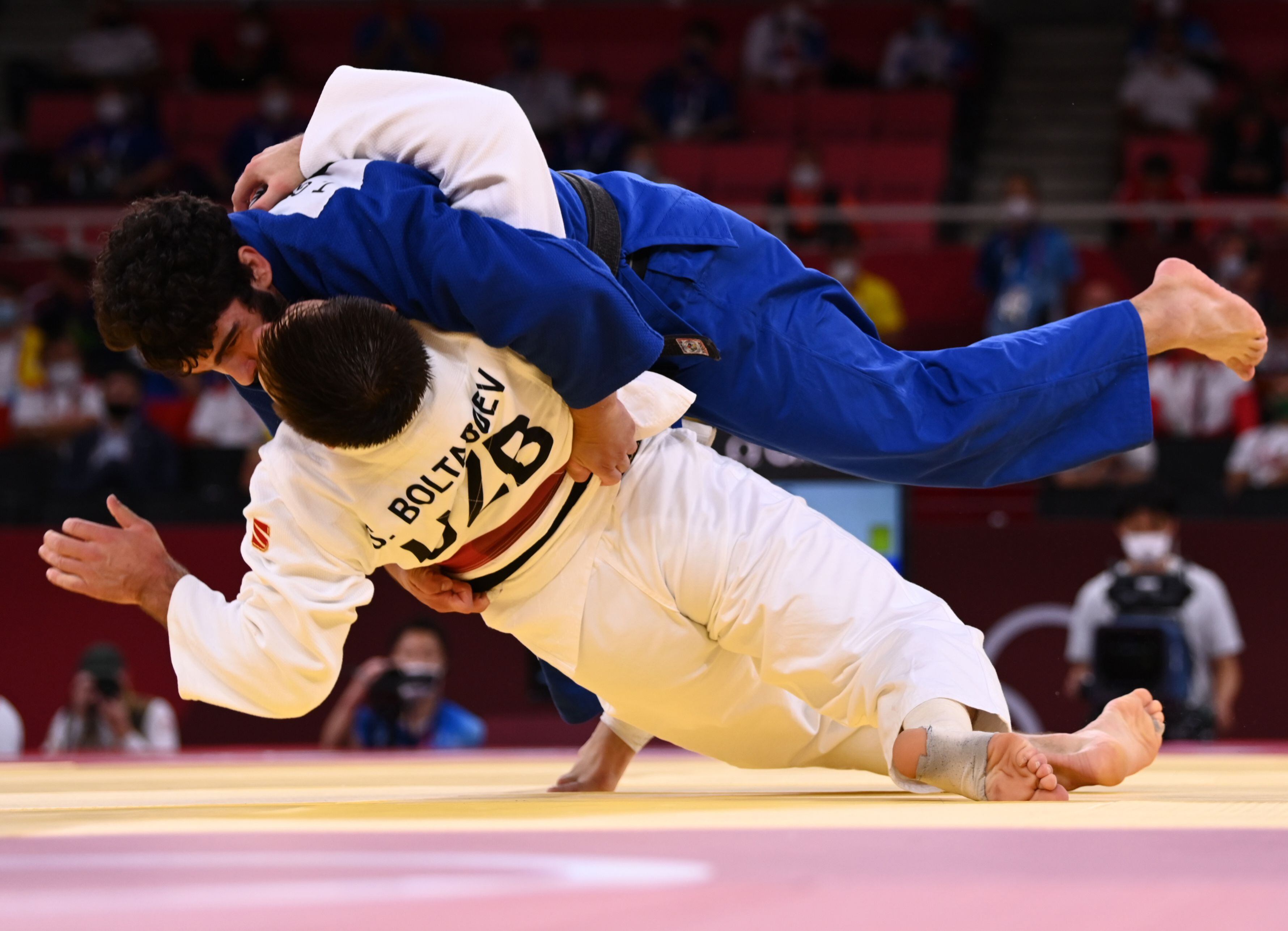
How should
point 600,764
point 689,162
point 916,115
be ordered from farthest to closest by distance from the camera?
point 916,115 < point 689,162 < point 600,764

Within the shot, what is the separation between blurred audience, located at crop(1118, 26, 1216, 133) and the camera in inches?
370

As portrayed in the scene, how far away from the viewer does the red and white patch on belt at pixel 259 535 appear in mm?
2012

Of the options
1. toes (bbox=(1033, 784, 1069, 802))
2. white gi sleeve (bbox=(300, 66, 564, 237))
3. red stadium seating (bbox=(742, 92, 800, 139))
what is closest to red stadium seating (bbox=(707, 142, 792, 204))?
red stadium seating (bbox=(742, 92, 800, 139))

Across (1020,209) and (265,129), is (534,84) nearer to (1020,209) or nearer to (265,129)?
(265,129)

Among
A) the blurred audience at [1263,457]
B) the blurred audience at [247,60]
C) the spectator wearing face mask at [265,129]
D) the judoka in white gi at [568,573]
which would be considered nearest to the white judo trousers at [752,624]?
the judoka in white gi at [568,573]

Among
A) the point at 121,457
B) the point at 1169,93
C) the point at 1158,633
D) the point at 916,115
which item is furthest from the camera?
the point at 916,115

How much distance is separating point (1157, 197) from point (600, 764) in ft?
22.5

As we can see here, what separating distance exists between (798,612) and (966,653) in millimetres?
240

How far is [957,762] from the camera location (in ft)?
6.27

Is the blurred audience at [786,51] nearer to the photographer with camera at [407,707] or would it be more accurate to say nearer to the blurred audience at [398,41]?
the blurred audience at [398,41]

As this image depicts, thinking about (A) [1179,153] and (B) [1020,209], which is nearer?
(B) [1020,209]

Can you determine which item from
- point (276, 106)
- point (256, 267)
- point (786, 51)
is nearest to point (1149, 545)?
point (256, 267)

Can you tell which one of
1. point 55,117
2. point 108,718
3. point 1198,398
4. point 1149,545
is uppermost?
point 55,117

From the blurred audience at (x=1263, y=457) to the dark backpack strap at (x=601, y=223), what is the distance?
4.68 meters
